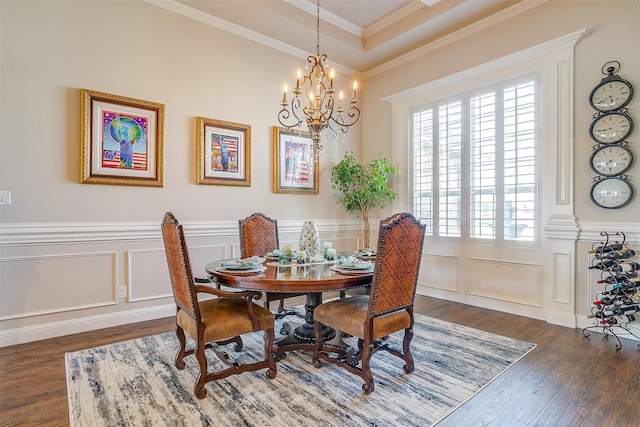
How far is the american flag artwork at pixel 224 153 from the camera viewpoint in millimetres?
4055

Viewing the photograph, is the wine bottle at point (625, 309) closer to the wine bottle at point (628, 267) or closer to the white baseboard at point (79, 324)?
the wine bottle at point (628, 267)

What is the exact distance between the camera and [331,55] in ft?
16.4

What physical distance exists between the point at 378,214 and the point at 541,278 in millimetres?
2422

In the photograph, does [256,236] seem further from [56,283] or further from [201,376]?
[56,283]

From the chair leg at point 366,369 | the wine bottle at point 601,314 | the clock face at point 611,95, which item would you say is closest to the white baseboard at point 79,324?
the chair leg at point 366,369

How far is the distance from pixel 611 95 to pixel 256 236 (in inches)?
147

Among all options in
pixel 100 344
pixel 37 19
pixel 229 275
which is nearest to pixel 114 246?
pixel 100 344

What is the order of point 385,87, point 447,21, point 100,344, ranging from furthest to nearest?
point 385,87 < point 447,21 < point 100,344

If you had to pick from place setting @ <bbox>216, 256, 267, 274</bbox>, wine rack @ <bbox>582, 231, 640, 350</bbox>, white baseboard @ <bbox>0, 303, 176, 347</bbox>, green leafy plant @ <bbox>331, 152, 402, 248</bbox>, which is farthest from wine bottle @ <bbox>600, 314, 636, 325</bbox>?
white baseboard @ <bbox>0, 303, 176, 347</bbox>

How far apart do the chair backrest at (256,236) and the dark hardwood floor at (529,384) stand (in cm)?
110

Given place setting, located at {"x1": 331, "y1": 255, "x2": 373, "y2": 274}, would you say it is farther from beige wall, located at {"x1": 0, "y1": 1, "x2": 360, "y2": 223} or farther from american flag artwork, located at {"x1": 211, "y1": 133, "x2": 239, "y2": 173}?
american flag artwork, located at {"x1": 211, "y1": 133, "x2": 239, "y2": 173}

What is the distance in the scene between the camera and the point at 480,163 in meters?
4.14

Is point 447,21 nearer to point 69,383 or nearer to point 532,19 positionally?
point 532,19

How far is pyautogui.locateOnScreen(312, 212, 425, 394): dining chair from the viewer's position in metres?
2.09
